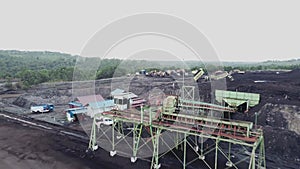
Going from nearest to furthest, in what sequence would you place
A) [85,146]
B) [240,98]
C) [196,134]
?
1. [196,134]
2. [240,98]
3. [85,146]

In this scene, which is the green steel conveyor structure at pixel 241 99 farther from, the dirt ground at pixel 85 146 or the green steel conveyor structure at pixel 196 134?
the dirt ground at pixel 85 146

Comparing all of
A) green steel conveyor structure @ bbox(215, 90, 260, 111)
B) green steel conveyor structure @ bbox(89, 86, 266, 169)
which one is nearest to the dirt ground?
green steel conveyor structure @ bbox(89, 86, 266, 169)

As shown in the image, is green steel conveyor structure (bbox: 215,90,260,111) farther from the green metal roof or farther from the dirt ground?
the dirt ground

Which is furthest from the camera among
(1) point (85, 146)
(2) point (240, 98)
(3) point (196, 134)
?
(1) point (85, 146)

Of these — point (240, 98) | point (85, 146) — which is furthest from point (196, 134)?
point (85, 146)

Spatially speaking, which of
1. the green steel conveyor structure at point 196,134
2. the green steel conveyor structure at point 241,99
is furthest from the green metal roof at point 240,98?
the green steel conveyor structure at point 196,134

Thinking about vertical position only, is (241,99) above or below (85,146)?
above

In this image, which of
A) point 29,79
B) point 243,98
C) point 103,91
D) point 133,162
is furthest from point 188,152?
point 29,79

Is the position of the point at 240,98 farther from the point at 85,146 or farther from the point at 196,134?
the point at 85,146

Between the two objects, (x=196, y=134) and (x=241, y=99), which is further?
(x=241, y=99)

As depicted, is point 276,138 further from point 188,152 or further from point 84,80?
point 84,80

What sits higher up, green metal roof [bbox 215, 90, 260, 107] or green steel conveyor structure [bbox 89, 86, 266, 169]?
green metal roof [bbox 215, 90, 260, 107]
